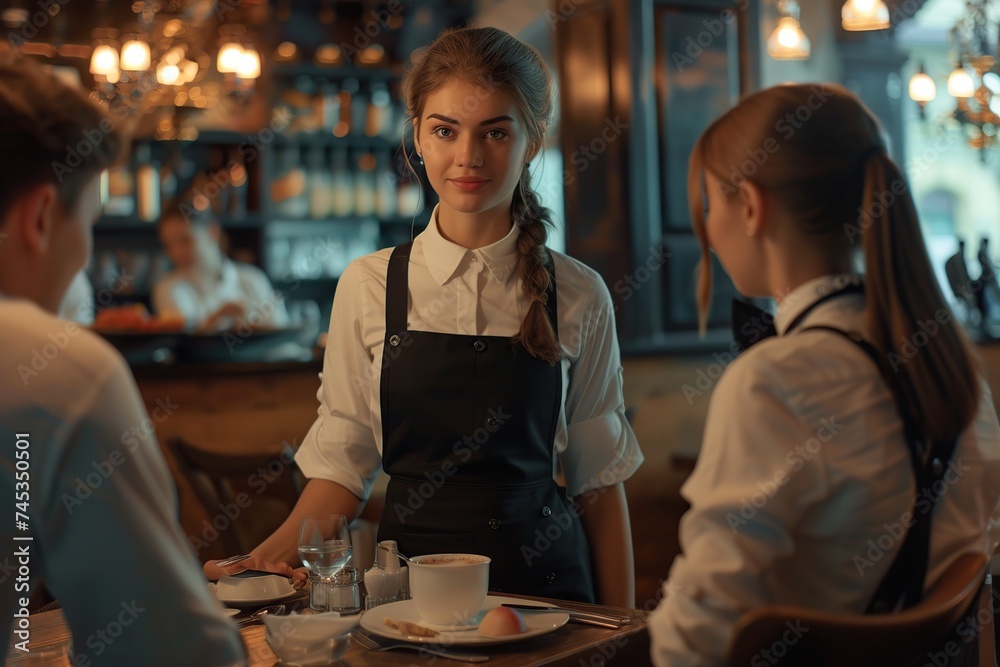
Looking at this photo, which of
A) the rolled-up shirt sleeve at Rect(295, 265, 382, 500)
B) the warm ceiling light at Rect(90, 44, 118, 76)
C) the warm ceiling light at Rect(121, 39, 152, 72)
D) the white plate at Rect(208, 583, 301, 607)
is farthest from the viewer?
the warm ceiling light at Rect(90, 44, 118, 76)

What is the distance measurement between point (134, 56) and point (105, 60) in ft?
0.57

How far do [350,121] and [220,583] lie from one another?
17.6 ft

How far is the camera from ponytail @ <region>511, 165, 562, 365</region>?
5.82ft

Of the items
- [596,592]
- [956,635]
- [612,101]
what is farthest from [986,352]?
[956,635]

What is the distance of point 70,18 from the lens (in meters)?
5.96

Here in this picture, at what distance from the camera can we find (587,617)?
1355 millimetres

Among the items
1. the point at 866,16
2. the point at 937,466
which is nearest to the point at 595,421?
the point at 937,466

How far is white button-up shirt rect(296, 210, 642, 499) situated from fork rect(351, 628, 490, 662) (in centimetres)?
51

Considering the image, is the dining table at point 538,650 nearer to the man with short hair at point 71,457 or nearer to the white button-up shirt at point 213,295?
the man with short hair at point 71,457

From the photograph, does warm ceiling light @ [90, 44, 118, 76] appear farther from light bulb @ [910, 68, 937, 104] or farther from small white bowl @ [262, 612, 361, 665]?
light bulb @ [910, 68, 937, 104]

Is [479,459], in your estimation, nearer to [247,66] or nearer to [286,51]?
[247,66]

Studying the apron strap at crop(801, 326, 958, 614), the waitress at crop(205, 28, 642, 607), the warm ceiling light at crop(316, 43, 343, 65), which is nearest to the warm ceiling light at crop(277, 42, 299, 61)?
the warm ceiling light at crop(316, 43, 343, 65)

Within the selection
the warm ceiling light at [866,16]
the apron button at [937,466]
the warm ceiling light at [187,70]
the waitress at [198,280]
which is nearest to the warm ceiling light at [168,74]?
the warm ceiling light at [187,70]

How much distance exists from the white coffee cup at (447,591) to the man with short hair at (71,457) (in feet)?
1.18
